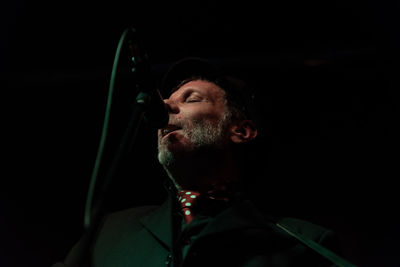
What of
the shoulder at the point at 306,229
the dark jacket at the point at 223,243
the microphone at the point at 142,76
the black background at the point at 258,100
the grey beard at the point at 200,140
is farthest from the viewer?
the black background at the point at 258,100

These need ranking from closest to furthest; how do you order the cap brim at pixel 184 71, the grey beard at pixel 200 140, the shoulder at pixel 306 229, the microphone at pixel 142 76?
the microphone at pixel 142 76, the shoulder at pixel 306 229, the grey beard at pixel 200 140, the cap brim at pixel 184 71

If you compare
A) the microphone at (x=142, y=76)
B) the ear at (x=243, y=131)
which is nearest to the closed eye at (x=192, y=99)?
the ear at (x=243, y=131)

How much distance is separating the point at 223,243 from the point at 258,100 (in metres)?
1.11

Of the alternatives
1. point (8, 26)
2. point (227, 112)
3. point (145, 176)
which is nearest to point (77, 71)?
point (8, 26)

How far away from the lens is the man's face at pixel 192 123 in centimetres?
189

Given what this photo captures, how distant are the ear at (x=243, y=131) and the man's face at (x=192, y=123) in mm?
82

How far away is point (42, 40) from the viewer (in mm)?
2219

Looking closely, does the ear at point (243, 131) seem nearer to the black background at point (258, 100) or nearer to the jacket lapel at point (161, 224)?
the black background at point (258, 100)

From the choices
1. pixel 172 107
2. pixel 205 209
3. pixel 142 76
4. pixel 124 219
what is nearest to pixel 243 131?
pixel 172 107

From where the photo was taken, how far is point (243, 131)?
7.38 feet

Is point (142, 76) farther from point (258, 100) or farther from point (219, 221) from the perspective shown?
point (258, 100)

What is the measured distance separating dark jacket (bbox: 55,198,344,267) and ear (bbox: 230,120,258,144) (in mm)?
460

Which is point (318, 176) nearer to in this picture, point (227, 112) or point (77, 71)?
point (227, 112)

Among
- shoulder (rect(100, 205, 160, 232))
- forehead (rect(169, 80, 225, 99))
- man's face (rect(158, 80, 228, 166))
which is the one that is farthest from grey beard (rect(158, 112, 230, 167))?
shoulder (rect(100, 205, 160, 232))
